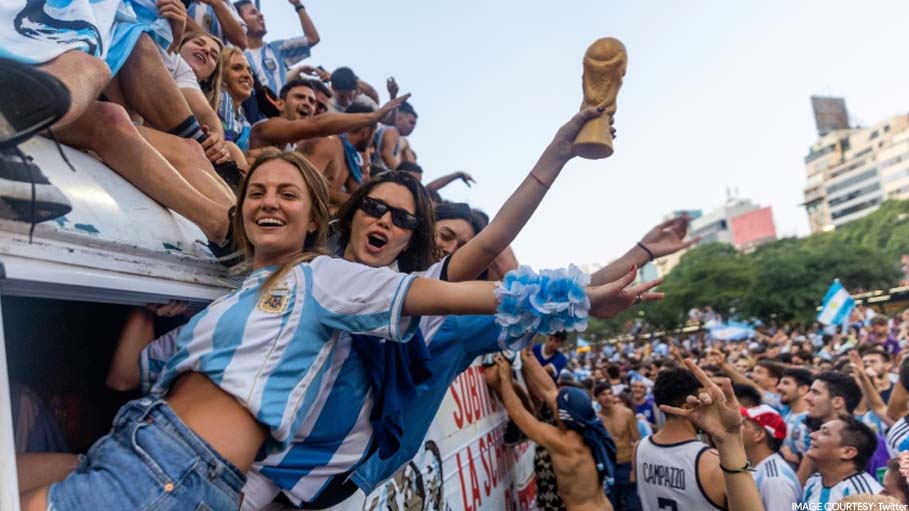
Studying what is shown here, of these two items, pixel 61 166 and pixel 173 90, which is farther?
pixel 173 90

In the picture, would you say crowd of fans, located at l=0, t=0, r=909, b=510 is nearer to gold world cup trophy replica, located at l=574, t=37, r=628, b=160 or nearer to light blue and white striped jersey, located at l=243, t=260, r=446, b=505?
gold world cup trophy replica, located at l=574, t=37, r=628, b=160

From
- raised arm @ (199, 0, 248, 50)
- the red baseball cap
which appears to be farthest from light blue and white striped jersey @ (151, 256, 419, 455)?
raised arm @ (199, 0, 248, 50)

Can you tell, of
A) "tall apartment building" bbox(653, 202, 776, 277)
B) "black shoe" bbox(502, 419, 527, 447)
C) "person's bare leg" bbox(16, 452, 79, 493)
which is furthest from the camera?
"tall apartment building" bbox(653, 202, 776, 277)

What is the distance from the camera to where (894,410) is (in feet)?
17.1

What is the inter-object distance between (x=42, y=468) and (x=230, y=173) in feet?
4.97

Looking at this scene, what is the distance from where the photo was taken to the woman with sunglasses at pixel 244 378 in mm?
1456

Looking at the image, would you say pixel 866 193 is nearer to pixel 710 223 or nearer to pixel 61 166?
pixel 710 223

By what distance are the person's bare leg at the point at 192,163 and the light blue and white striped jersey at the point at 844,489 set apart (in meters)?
3.37

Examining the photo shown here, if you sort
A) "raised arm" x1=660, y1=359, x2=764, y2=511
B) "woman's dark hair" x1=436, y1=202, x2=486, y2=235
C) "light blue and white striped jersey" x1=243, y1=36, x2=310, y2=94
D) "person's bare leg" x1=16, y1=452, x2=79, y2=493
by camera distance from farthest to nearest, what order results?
1. "light blue and white striped jersey" x1=243, y1=36, x2=310, y2=94
2. "woman's dark hair" x1=436, y1=202, x2=486, y2=235
3. "raised arm" x1=660, y1=359, x2=764, y2=511
4. "person's bare leg" x1=16, y1=452, x2=79, y2=493

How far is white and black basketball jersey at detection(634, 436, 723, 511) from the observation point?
3486mm

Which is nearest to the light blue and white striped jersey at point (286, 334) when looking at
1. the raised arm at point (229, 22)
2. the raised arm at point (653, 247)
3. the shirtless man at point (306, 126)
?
the raised arm at point (653, 247)

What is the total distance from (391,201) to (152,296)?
96 centimetres

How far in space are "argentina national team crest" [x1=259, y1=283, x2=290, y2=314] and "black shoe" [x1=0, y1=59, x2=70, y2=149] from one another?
611 millimetres

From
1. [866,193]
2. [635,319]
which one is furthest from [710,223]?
[635,319]
